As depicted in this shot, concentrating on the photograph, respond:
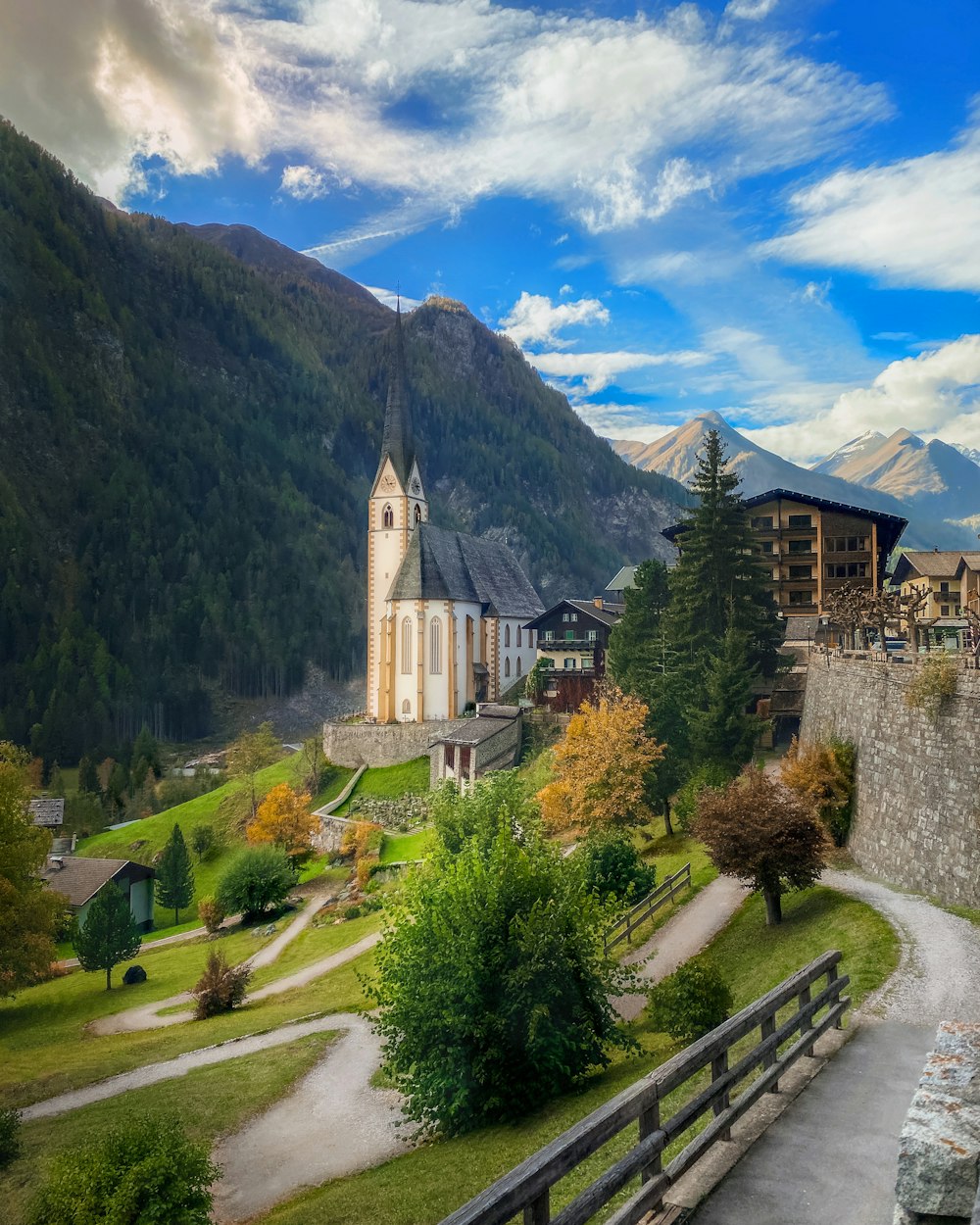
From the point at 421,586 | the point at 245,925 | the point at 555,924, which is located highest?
the point at 421,586

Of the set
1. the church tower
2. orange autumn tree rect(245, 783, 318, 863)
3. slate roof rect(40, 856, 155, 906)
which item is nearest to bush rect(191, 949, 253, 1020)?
orange autumn tree rect(245, 783, 318, 863)

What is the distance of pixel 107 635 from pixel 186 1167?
19607cm

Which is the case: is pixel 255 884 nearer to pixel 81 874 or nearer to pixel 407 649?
pixel 81 874

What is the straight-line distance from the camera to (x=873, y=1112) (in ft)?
31.9

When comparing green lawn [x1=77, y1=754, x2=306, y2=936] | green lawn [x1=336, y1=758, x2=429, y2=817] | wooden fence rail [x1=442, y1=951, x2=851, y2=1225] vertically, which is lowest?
green lawn [x1=77, y1=754, x2=306, y2=936]

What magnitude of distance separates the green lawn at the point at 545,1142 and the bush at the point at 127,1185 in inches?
118

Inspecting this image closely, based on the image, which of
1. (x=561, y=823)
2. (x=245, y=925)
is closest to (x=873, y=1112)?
(x=561, y=823)

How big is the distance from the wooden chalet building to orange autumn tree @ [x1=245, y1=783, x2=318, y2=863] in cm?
2248

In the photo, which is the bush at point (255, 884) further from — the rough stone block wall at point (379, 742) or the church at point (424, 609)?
the church at point (424, 609)

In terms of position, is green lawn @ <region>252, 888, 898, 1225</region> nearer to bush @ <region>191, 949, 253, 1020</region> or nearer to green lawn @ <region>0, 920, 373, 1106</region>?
green lawn @ <region>0, 920, 373, 1106</region>

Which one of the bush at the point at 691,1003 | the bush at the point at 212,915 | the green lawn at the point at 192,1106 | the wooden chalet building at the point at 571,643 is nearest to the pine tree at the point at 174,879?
the bush at the point at 212,915

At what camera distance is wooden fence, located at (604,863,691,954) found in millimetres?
29569

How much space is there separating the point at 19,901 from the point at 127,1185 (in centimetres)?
2892

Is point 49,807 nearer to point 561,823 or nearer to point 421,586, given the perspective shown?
point 421,586
